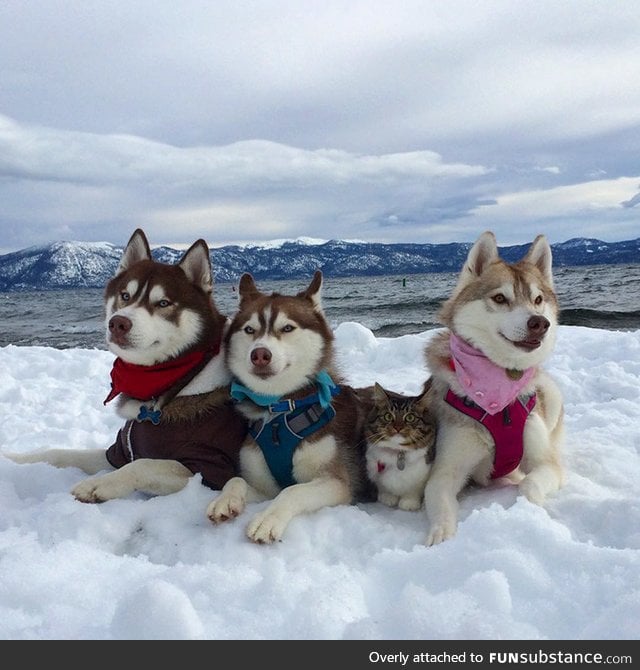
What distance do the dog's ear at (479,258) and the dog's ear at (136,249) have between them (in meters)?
2.36

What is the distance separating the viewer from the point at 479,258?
4137mm

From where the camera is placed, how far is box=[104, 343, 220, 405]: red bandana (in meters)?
3.86

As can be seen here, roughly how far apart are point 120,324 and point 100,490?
1078mm

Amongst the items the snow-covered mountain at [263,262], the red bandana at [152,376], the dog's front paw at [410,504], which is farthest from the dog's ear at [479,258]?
the snow-covered mountain at [263,262]

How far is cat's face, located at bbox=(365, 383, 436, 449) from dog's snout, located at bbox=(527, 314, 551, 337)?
0.96 m

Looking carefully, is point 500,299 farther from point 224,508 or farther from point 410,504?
point 224,508

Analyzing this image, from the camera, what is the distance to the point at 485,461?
12.9ft

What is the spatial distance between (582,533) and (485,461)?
78cm

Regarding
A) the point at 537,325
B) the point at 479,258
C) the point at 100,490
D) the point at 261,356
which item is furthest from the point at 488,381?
the point at 100,490

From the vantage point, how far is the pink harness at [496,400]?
3775 millimetres

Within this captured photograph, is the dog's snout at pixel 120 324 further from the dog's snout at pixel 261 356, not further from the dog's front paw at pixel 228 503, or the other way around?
the dog's front paw at pixel 228 503

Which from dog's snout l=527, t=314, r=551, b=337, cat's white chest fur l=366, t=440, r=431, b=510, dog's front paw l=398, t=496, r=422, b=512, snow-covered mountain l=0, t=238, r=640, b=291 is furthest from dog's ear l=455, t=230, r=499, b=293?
snow-covered mountain l=0, t=238, r=640, b=291

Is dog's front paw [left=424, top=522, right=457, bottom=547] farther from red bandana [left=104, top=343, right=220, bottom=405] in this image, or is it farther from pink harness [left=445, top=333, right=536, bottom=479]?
red bandana [left=104, top=343, right=220, bottom=405]
